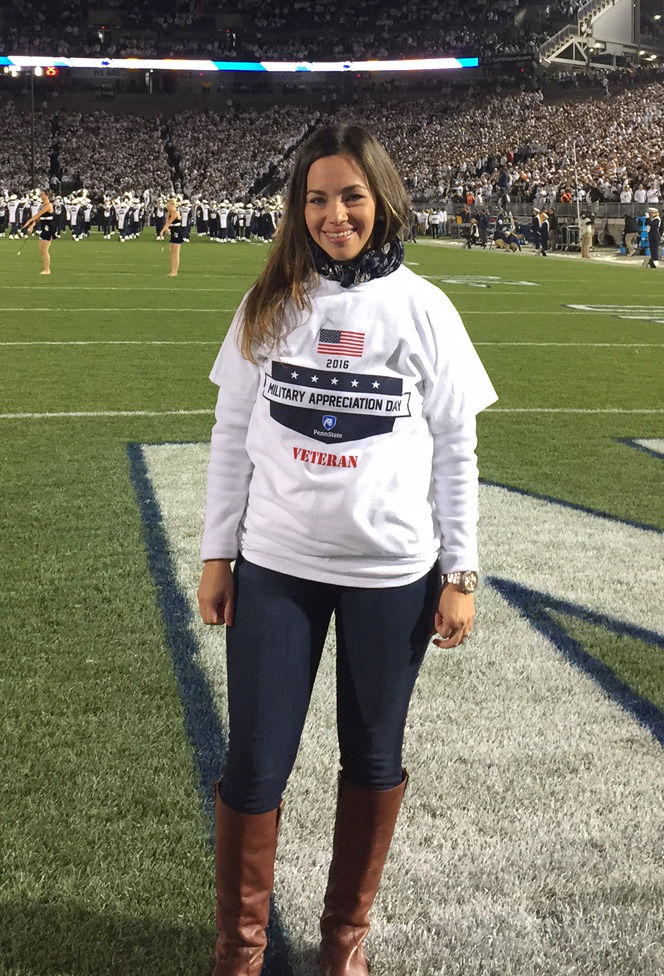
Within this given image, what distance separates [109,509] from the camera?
15.7 ft

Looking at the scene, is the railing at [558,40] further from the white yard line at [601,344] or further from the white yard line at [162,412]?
the white yard line at [162,412]

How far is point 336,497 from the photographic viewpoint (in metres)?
1.75

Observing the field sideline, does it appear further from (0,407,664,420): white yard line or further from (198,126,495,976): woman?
(0,407,664,420): white yard line

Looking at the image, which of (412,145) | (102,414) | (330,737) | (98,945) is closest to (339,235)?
(98,945)

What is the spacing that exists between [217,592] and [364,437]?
0.36m

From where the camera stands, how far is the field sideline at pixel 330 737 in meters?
2.02

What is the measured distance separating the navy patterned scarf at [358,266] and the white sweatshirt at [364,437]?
1 centimetres

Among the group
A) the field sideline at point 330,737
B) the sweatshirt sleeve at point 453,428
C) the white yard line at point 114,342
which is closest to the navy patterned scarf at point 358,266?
the sweatshirt sleeve at point 453,428

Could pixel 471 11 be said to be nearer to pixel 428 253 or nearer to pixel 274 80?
pixel 274 80

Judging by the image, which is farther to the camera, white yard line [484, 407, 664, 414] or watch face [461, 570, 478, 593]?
white yard line [484, 407, 664, 414]

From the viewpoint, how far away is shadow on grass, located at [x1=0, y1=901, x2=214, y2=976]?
1913 mm

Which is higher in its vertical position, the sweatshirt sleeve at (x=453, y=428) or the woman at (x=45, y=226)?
the sweatshirt sleeve at (x=453, y=428)

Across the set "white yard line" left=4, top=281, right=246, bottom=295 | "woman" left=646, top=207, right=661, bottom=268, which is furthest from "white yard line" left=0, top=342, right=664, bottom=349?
"woman" left=646, top=207, right=661, bottom=268

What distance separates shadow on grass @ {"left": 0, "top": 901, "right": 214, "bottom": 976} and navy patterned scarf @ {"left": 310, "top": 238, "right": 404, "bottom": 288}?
1.18 metres
